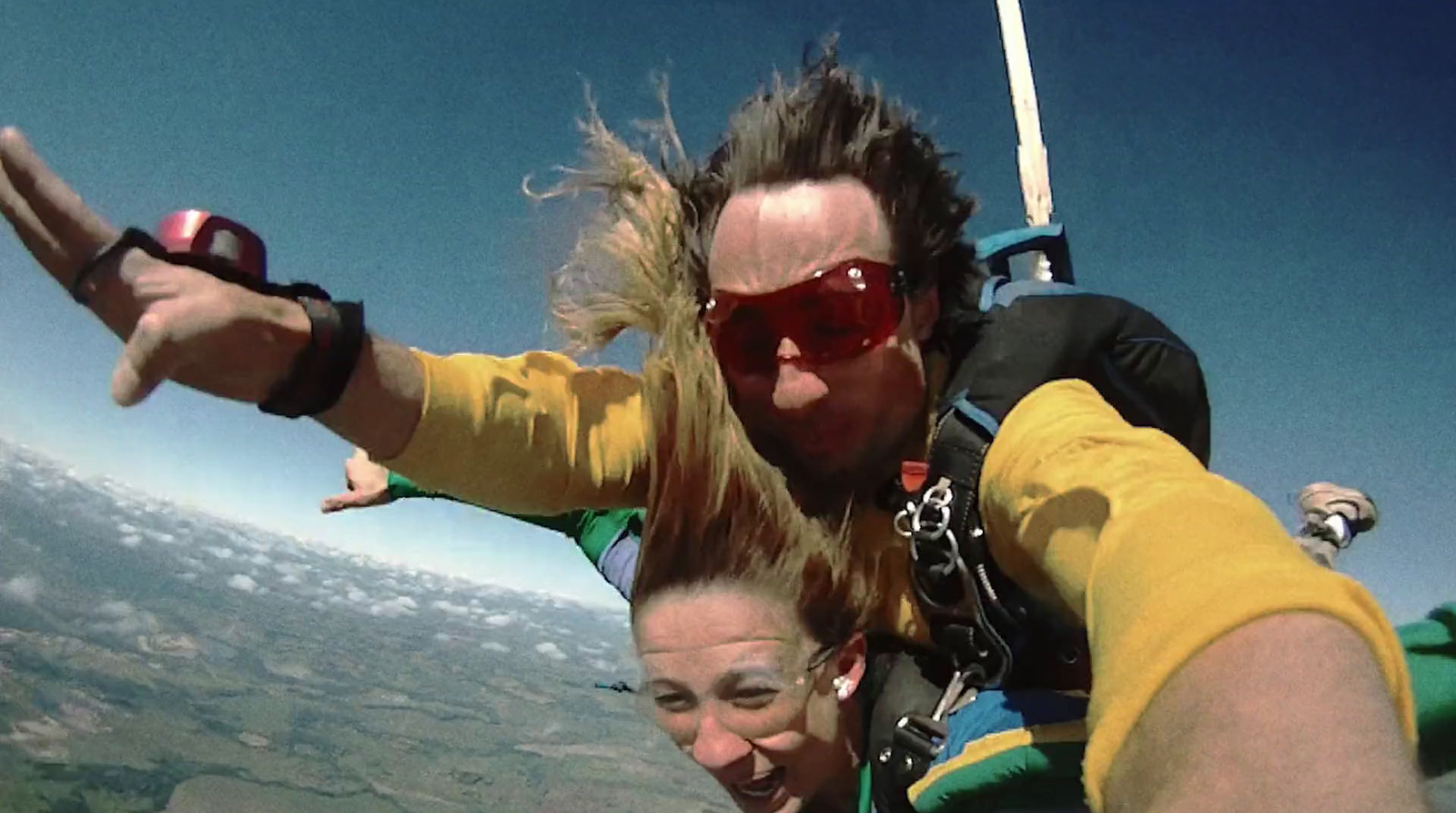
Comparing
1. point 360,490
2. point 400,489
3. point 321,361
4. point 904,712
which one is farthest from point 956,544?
point 360,490

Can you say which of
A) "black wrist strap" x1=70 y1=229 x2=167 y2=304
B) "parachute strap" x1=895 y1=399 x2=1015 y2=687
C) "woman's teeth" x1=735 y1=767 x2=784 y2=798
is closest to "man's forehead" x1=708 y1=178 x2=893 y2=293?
"parachute strap" x1=895 y1=399 x2=1015 y2=687

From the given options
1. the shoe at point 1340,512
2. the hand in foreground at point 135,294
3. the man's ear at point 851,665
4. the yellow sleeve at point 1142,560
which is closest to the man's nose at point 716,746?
the man's ear at point 851,665

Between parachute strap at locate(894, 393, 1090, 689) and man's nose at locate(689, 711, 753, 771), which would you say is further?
man's nose at locate(689, 711, 753, 771)

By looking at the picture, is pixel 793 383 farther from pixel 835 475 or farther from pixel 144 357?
pixel 144 357

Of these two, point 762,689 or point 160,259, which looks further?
point 762,689

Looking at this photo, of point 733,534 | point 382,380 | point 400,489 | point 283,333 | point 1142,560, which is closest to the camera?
point 1142,560

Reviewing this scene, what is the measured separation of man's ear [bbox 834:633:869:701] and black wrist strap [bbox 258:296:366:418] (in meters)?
0.88

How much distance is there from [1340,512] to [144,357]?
2159 mm

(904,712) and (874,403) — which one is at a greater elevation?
(874,403)

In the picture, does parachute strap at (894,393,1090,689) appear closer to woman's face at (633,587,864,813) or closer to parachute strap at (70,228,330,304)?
woman's face at (633,587,864,813)

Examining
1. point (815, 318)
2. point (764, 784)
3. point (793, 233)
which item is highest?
point (793, 233)

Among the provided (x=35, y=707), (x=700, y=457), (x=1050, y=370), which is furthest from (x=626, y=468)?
(x=35, y=707)

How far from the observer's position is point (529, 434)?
0.92 meters

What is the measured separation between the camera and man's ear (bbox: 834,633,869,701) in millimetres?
1331
